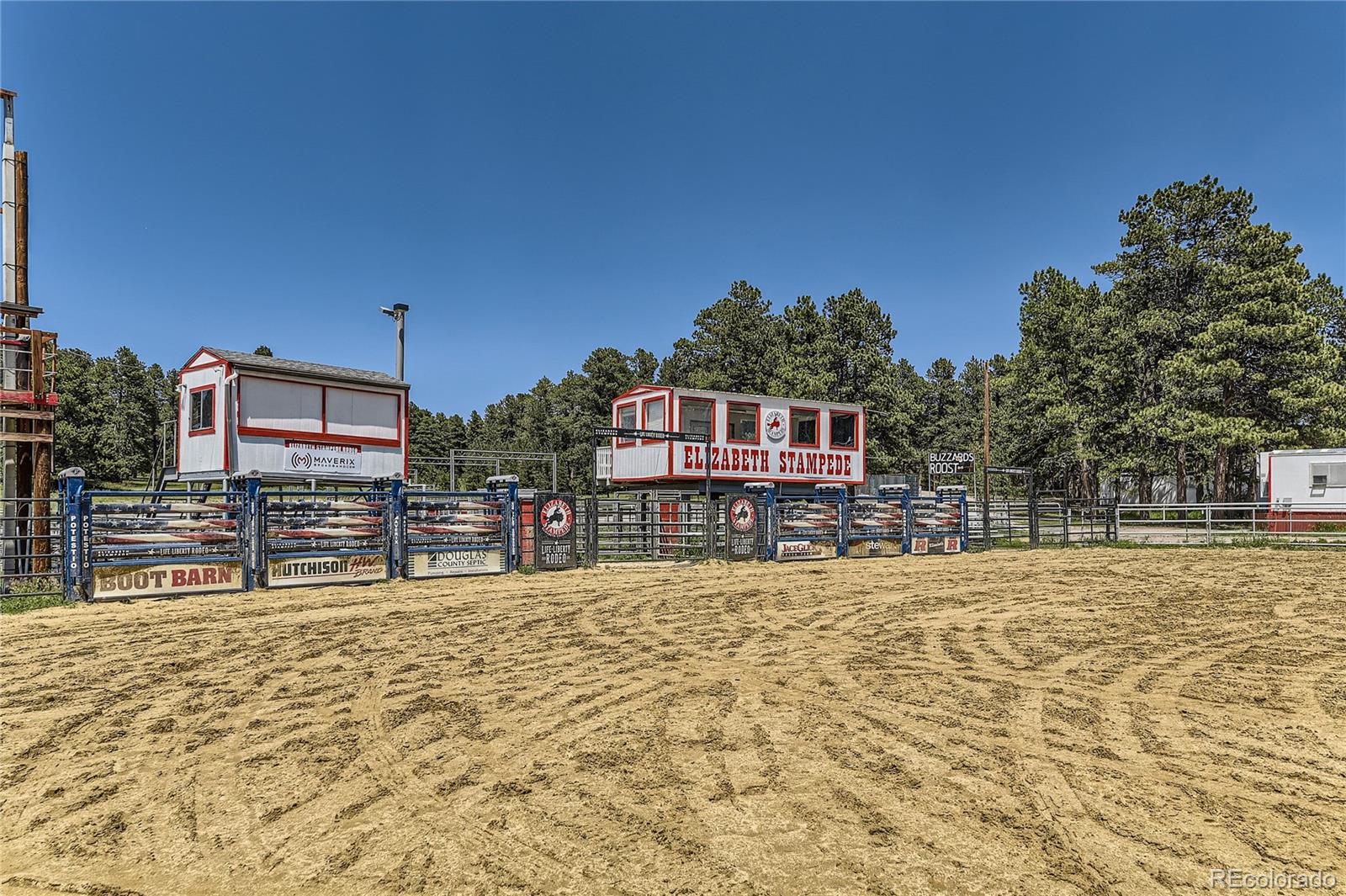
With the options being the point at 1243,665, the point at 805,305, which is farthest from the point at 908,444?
the point at 1243,665

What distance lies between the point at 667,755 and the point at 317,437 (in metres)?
17.5

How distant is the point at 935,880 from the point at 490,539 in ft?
43.8

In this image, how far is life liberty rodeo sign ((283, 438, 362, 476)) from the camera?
1895cm

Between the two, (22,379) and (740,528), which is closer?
(22,379)

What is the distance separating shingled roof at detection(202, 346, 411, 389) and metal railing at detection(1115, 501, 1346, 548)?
76.4 ft

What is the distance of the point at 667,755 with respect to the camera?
4746mm

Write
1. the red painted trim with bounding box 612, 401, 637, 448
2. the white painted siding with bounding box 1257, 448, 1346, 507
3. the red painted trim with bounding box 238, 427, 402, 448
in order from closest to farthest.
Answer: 1. the red painted trim with bounding box 238, 427, 402, 448
2. the red painted trim with bounding box 612, 401, 637, 448
3. the white painted siding with bounding box 1257, 448, 1346, 507

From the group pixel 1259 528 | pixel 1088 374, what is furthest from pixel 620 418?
pixel 1088 374

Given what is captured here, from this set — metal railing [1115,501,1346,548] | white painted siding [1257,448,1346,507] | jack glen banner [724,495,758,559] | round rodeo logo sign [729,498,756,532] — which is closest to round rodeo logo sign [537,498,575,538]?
jack glen banner [724,495,758,559]

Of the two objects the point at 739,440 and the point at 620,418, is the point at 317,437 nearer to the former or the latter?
the point at 620,418

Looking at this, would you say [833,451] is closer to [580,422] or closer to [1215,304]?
[1215,304]

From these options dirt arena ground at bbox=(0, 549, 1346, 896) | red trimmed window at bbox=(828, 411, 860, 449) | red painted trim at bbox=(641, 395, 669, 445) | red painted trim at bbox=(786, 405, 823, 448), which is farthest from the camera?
red trimmed window at bbox=(828, 411, 860, 449)

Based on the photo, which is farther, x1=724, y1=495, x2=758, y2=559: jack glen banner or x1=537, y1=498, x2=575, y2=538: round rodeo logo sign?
x1=724, y1=495, x2=758, y2=559: jack glen banner

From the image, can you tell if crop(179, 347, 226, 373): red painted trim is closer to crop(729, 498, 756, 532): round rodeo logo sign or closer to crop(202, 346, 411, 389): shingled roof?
crop(202, 346, 411, 389): shingled roof
